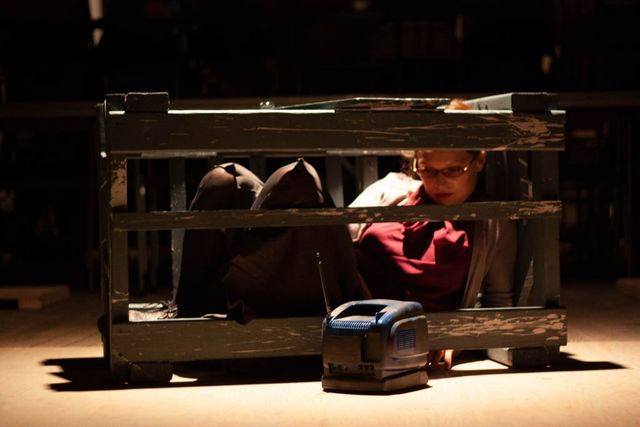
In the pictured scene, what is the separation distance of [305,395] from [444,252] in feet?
2.50

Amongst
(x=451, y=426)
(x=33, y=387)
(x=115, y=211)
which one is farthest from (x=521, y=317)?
(x=33, y=387)

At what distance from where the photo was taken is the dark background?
647cm

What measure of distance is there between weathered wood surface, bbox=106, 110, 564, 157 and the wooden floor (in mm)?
659

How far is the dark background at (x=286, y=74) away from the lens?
21.2 feet

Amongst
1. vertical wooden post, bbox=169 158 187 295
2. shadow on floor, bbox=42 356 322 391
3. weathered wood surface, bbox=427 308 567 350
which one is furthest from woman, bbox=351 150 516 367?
vertical wooden post, bbox=169 158 187 295

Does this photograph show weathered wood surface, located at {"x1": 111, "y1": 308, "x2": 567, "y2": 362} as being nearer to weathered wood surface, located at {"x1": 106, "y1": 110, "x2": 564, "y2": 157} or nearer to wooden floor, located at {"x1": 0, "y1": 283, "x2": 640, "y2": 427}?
wooden floor, located at {"x1": 0, "y1": 283, "x2": 640, "y2": 427}

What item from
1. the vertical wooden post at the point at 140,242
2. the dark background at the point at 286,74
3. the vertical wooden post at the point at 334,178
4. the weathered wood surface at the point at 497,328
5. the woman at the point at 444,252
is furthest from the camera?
the dark background at the point at 286,74

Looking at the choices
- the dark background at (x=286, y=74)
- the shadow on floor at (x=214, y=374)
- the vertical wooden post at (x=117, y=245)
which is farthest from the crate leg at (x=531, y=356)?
the dark background at (x=286, y=74)

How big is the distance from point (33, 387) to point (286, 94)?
14.3ft

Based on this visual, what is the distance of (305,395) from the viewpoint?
9.13 feet

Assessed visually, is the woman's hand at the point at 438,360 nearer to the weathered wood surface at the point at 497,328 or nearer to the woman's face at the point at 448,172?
the weathered wood surface at the point at 497,328

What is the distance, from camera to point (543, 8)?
23.2 ft

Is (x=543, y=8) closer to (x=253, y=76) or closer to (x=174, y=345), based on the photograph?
(x=253, y=76)

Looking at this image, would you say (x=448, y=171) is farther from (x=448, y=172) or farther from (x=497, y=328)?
(x=497, y=328)
